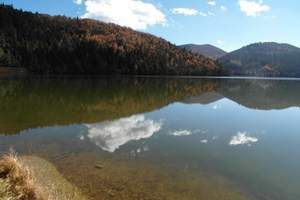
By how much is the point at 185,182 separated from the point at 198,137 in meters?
8.42

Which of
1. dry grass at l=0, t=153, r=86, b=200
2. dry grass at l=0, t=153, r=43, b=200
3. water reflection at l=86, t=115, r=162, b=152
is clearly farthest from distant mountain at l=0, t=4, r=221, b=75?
dry grass at l=0, t=153, r=43, b=200

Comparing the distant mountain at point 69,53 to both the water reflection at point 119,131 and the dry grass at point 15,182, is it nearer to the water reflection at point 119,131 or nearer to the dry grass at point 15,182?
the water reflection at point 119,131

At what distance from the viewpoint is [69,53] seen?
417 feet

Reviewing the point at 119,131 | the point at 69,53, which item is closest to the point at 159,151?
the point at 119,131

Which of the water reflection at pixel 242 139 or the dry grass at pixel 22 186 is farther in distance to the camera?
the water reflection at pixel 242 139

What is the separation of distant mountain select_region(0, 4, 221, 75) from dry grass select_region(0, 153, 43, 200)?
10579 cm

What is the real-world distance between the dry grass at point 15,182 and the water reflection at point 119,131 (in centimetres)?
871

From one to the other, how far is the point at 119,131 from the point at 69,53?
113004mm

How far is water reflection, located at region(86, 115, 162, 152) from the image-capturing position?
1744cm

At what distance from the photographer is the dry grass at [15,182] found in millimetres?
6223

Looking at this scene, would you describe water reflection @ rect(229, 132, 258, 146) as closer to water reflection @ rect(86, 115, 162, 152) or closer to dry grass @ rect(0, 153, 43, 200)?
water reflection @ rect(86, 115, 162, 152)

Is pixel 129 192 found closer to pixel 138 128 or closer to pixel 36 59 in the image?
pixel 138 128

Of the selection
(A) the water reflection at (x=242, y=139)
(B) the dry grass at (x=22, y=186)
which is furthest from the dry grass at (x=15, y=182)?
(A) the water reflection at (x=242, y=139)

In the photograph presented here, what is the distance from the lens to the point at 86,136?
18.3 m
